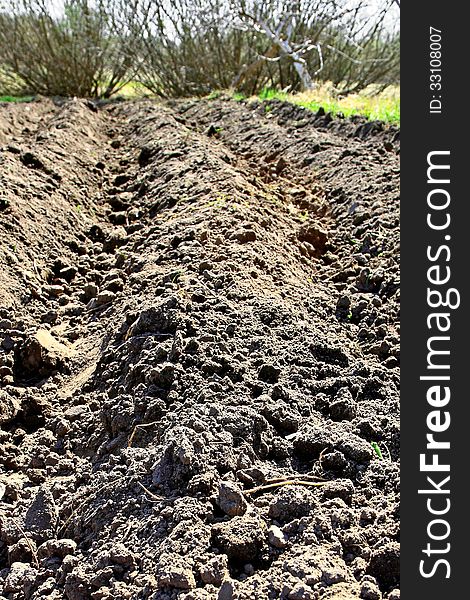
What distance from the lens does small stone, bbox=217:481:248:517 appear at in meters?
2.11

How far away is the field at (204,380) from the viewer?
203 centimetres

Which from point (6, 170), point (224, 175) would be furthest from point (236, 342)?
point (6, 170)

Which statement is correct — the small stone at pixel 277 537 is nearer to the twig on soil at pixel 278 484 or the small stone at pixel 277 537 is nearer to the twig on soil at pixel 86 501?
the twig on soil at pixel 278 484

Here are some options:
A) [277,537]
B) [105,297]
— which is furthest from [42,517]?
[105,297]

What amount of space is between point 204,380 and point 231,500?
0.73 m

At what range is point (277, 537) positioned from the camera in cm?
202

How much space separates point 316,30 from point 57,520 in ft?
41.1

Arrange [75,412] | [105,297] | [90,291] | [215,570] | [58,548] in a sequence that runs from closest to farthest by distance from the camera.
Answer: [215,570], [58,548], [75,412], [105,297], [90,291]

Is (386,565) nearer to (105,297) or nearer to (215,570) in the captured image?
(215,570)

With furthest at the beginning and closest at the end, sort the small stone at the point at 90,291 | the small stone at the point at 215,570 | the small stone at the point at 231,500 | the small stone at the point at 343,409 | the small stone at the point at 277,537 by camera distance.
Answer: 1. the small stone at the point at 90,291
2. the small stone at the point at 343,409
3. the small stone at the point at 231,500
4. the small stone at the point at 277,537
5. the small stone at the point at 215,570

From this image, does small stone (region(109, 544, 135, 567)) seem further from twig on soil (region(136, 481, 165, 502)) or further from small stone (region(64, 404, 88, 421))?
small stone (region(64, 404, 88, 421))

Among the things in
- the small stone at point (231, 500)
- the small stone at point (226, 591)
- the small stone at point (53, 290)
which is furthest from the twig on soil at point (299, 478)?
the small stone at point (53, 290)

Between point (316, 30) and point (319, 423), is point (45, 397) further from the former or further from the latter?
point (316, 30)

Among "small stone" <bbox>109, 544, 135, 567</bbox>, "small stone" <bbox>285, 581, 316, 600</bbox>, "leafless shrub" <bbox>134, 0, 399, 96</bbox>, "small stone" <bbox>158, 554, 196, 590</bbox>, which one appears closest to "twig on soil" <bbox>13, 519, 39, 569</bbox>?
"small stone" <bbox>109, 544, 135, 567</bbox>
